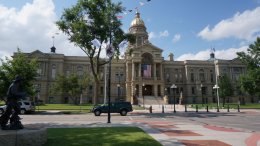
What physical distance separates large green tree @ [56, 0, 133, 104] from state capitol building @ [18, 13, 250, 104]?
83.5 ft

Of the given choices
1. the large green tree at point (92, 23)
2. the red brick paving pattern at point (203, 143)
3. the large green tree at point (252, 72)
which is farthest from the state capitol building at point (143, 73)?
the red brick paving pattern at point (203, 143)

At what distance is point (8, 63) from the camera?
35281 mm

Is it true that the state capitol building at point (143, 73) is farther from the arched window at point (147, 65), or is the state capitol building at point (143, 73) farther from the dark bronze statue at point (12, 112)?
the dark bronze statue at point (12, 112)

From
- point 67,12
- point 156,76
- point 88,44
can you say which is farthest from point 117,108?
point 156,76

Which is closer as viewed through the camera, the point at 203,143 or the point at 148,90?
the point at 203,143

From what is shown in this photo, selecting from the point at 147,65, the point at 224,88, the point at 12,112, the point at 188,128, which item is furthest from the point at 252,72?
the point at 12,112

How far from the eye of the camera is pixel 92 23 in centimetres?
3772

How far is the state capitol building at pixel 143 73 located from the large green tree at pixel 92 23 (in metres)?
25.5

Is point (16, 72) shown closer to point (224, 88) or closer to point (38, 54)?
point (38, 54)

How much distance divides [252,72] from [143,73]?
102 feet

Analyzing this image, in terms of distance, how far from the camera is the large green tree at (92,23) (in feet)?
121

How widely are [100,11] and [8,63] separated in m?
16.0

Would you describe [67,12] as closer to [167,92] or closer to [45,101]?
[45,101]

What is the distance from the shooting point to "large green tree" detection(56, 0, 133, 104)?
3675 centimetres
